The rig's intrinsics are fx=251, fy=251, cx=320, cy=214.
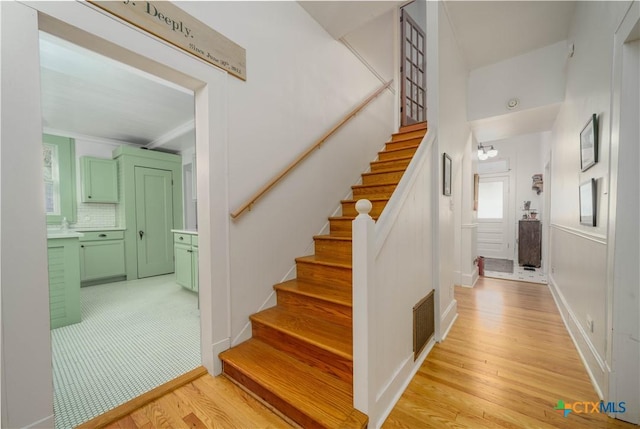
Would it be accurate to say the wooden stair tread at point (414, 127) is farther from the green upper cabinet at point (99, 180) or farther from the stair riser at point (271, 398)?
the green upper cabinet at point (99, 180)

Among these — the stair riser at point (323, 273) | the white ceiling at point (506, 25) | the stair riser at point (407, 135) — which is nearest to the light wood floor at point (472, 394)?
the stair riser at point (323, 273)

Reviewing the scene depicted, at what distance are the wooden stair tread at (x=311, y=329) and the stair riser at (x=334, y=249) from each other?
2.04ft

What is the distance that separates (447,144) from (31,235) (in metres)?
3.10

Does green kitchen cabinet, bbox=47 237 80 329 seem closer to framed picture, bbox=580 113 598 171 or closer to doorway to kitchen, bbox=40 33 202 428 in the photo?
doorway to kitchen, bbox=40 33 202 428

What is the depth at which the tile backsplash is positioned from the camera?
459 centimetres

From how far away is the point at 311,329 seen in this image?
1814 mm

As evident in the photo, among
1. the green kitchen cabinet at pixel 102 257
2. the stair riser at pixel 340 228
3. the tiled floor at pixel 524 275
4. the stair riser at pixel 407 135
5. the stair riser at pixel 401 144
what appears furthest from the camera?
the tiled floor at pixel 524 275

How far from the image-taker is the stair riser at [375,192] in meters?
2.85

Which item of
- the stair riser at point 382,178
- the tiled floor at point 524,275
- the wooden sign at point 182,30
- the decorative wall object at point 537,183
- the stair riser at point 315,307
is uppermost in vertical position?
the wooden sign at point 182,30

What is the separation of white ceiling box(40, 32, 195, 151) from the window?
0.79ft

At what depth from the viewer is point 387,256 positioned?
1.48 metres

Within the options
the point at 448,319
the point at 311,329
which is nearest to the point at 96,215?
the point at 311,329

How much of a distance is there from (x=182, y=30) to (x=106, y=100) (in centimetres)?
270

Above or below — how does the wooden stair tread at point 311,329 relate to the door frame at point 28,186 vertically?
below
